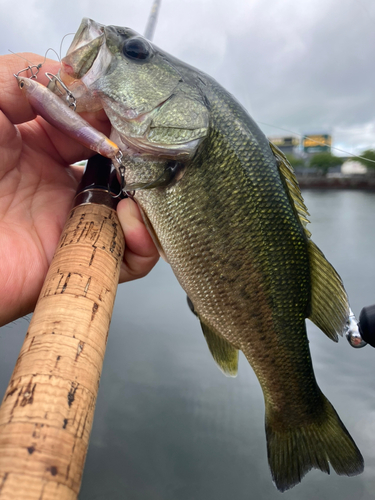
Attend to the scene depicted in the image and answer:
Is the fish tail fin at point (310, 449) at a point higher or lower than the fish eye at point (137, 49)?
lower

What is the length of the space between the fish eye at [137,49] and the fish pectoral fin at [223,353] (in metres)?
0.84

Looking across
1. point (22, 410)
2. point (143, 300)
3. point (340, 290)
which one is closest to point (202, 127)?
point (340, 290)

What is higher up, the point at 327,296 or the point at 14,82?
the point at 14,82

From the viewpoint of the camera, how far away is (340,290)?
0.94 meters

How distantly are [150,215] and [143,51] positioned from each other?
1.56 feet

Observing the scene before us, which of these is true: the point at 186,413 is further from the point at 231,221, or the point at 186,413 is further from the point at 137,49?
the point at 137,49

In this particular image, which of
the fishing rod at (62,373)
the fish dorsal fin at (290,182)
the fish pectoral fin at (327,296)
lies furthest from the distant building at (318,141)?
the fishing rod at (62,373)

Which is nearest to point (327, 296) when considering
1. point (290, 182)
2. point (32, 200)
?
point (290, 182)

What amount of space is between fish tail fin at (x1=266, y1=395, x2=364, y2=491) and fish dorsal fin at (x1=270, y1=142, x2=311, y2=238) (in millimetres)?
608

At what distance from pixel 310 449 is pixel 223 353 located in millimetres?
384

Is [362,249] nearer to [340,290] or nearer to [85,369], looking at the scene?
[340,290]

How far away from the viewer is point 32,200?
108cm

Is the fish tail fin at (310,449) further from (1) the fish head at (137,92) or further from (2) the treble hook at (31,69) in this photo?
(2) the treble hook at (31,69)

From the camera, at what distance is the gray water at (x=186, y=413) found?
3.77 ft
